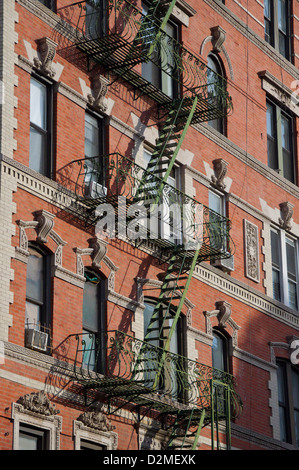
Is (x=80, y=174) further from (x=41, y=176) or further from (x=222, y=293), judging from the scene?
(x=222, y=293)

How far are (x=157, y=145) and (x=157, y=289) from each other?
Result: 3549 millimetres

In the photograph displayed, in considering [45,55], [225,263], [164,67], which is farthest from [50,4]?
[225,263]

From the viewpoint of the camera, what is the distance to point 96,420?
23547mm

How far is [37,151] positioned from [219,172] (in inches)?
277

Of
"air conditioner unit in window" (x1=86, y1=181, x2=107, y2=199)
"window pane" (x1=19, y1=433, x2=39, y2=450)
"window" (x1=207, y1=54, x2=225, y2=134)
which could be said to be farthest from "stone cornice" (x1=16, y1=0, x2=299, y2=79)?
"window pane" (x1=19, y1=433, x2=39, y2=450)

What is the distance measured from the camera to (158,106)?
92.9 feet

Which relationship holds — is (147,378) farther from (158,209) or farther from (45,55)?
(45,55)

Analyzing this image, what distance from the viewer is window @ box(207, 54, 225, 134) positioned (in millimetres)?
29427

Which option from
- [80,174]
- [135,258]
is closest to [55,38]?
[80,174]

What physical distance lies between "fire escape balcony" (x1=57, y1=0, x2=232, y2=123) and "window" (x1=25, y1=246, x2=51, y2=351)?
4.84 meters

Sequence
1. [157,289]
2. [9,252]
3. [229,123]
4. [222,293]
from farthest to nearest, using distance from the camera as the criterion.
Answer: [229,123] < [222,293] < [157,289] < [9,252]

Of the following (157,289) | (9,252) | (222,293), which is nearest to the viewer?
(9,252)

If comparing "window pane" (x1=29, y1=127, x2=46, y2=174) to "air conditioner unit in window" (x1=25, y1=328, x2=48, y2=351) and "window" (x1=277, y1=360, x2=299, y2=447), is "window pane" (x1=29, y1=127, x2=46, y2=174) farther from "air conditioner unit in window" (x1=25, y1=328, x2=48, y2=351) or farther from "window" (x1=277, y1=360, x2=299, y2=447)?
"window" (x1=277, y1=360, x2=299, y2=447)

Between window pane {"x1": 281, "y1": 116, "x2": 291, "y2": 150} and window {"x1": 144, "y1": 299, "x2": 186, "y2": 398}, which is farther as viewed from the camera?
window pane {"x1": 281, "y1": 116, "x2": 291, "y2": 150}
